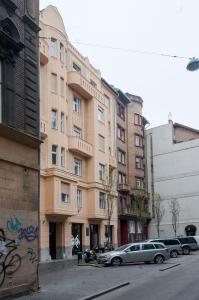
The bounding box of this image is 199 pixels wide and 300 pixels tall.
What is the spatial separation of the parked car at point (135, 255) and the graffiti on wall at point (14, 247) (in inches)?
654

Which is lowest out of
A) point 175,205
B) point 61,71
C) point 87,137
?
point 175,205

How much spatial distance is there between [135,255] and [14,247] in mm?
18818

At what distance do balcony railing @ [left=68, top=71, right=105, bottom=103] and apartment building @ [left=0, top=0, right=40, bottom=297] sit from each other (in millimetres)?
24883

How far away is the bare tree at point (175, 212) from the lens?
67.1 meters

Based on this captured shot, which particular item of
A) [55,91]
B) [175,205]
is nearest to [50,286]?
[55,91]

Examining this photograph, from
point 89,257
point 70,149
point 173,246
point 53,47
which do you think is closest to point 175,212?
point 173,246

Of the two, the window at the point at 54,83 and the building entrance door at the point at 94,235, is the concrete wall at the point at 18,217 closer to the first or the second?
the window at the point at 54,83

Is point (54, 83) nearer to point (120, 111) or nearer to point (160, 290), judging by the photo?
point (120, 111)

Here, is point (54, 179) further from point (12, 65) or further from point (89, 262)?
point (12, 65)

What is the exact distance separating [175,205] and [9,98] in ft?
175

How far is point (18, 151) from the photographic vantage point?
17.6m

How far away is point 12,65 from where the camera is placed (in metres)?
18.0

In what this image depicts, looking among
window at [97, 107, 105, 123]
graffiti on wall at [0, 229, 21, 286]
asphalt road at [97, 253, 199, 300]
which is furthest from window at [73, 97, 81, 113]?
graffiti on wall at [0, 229, 21, 286]

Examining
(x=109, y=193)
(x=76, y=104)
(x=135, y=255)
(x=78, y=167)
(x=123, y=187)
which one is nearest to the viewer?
(x=135, y=255)
